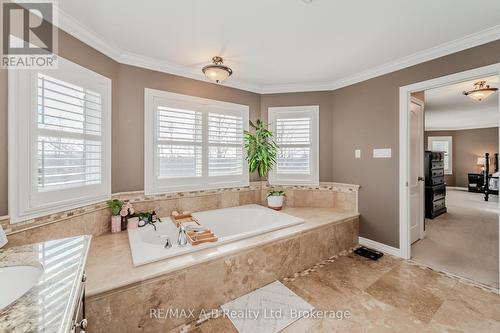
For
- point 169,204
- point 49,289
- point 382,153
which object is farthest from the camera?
point 382,153

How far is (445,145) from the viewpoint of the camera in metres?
8.18

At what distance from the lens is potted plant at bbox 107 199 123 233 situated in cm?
230

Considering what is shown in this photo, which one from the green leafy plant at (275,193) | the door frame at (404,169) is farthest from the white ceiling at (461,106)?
the green leafy plant at (275,193)

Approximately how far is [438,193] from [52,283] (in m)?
6.26

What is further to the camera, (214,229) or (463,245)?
(463,245)

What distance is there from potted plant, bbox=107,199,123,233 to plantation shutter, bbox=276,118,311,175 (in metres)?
2.36

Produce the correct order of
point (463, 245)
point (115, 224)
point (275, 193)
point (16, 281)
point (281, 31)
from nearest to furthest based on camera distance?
point (16, 281) < point (281, 31) < point (115, 224) < point (463, 245) < point (275, 193)

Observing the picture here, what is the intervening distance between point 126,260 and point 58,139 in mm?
1218

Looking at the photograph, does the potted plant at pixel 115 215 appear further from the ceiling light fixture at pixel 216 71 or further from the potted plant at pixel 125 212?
the ceiling light fixture at pixel 216 71

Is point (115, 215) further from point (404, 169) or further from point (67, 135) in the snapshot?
point (404, 169)

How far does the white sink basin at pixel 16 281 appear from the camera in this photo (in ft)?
3.05
